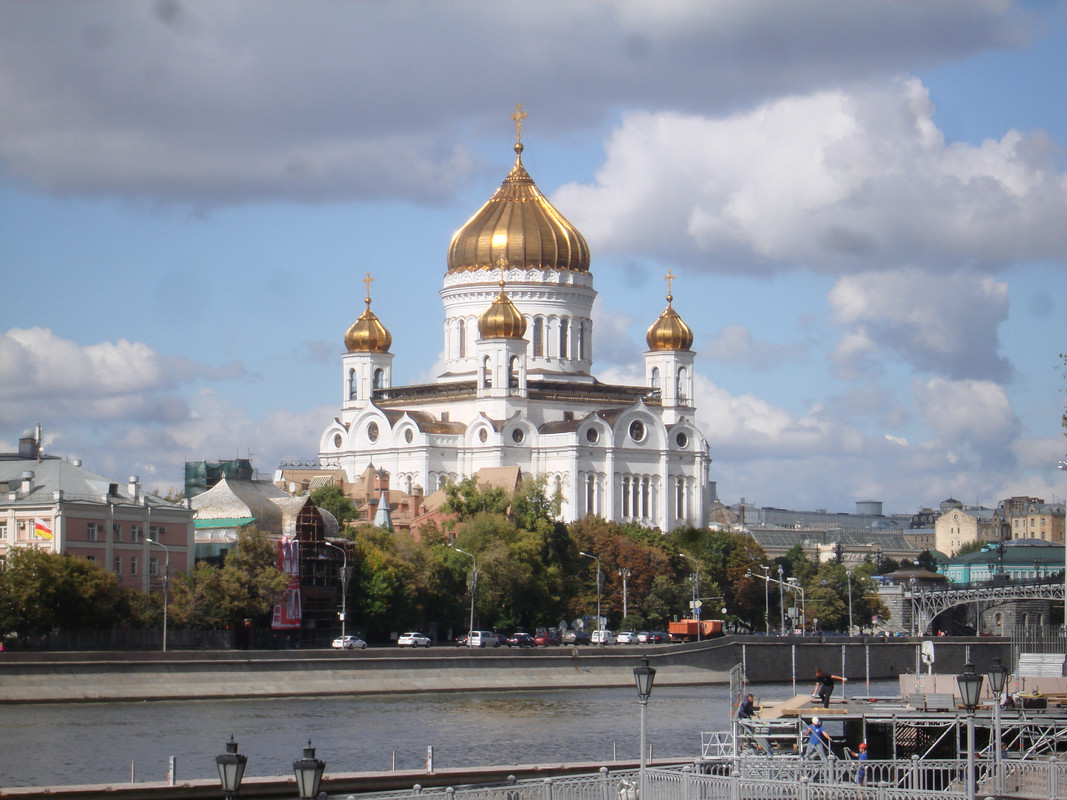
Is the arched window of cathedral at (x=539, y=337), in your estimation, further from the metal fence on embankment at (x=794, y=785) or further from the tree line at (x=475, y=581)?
the metal fence on embankment at (x=794, y=785)

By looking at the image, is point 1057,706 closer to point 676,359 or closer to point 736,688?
point 736,688

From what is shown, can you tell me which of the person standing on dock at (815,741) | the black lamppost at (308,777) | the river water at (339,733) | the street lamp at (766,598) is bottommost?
the river water at (339,733)

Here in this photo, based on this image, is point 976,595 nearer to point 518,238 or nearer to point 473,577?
point 518,238

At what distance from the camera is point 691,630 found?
8575cm

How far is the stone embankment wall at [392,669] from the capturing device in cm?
5741

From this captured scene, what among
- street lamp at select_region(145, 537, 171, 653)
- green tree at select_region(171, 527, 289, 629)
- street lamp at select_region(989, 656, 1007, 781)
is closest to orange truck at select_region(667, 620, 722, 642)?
green tree at select_region(171, 527, 289, 629)

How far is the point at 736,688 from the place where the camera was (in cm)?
4234

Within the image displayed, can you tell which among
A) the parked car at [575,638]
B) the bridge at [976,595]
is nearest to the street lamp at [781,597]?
the bridge at [976,595]

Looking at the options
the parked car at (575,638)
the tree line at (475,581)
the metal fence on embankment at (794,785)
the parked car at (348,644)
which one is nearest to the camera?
the metal fence on embankment at (794,785)

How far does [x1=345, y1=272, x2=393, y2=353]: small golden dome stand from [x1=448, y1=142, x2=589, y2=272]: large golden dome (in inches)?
213

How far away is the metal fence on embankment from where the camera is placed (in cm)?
2862

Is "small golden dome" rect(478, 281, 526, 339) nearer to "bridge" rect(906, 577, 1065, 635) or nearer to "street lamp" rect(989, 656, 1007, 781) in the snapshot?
"bridge" rect(906, 577, 1065, 635)

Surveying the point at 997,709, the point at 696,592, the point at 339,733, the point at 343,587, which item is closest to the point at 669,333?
the point at 696,592

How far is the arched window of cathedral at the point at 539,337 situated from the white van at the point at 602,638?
1234 inches
